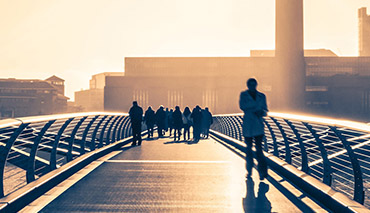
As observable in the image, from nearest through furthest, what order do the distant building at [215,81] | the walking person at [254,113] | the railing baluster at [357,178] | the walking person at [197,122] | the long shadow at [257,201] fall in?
the railing baluster at [357,178] < the long shadow at [257,201] < the walking person at [254,113] < the walking person at [197,122] < the distant building at [215,81]

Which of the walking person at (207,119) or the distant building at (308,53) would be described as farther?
the distant building at (308,53)

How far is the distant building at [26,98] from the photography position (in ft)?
419

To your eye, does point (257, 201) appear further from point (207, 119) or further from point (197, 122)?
point (207, 119)

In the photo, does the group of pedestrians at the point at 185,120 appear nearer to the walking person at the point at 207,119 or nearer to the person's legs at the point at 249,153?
the walking person at the point at 207,119

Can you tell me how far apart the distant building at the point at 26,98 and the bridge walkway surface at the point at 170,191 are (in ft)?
422

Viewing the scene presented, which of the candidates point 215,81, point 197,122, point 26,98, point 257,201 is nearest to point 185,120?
point 197,122

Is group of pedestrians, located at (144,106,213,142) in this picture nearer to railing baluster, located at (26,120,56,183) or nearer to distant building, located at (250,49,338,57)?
railing baluster, located at (26,120,56,183)

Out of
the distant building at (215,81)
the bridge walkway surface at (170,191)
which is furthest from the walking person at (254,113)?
the distant building at (215,81)

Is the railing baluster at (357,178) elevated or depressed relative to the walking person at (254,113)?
depressed

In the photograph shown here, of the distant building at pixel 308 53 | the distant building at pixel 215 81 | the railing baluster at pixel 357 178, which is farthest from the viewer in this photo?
the distant building at pixel 308 53

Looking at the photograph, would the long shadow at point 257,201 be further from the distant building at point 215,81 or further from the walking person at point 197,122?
the distant building at point 215,81

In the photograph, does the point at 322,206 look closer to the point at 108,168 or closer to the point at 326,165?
the point at 326,165

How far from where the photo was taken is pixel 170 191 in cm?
602

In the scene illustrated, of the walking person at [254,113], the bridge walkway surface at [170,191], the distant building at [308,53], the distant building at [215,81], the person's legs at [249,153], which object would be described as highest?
→ the distant building at [308,53]
